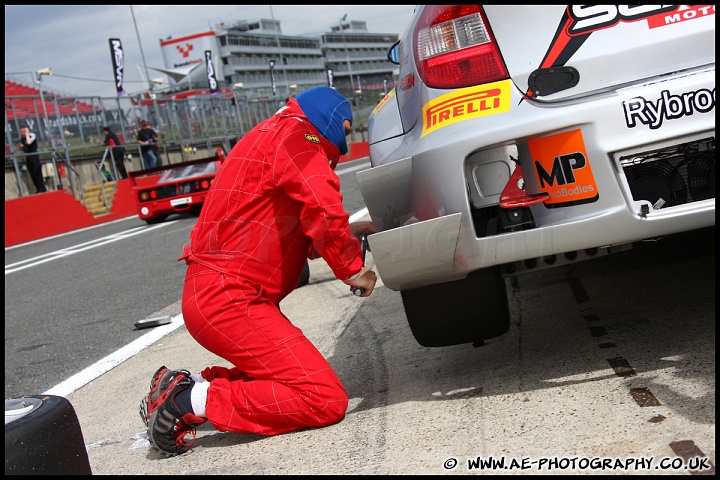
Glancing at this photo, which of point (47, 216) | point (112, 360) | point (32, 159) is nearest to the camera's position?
point (112, 360)

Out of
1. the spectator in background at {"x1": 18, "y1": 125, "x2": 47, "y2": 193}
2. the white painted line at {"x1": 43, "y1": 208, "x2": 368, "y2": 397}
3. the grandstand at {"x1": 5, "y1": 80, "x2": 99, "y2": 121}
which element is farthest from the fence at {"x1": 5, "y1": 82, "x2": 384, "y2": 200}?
the white painted line at {"x1": 43, "y1": 208, "x2": 368, "y2": 397}

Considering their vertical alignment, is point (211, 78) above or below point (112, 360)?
above

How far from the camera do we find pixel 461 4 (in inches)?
113

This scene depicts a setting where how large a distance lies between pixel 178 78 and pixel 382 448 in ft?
354

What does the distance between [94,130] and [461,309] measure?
21967 mm

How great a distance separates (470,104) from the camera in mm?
2754

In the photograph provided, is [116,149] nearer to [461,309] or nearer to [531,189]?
[461,309]

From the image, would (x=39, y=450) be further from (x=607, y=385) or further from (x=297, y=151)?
(x=607, y=385)

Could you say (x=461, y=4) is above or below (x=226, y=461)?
above

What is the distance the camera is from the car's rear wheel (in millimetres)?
3035

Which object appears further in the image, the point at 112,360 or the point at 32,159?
the point at 32,159

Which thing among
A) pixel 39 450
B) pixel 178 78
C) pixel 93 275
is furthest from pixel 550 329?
pixel 178 78

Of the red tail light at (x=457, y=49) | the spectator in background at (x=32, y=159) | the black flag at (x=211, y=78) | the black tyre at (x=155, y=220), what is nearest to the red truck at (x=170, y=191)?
the black tyre at (x=155, y=220)

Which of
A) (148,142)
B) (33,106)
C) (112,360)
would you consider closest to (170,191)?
(33,106)
